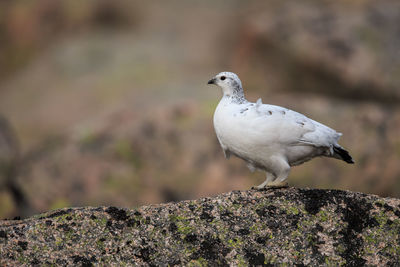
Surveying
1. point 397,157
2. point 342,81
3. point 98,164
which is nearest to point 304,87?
point 342,81

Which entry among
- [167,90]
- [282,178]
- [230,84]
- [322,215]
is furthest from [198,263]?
[167,90]

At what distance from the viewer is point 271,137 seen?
7.55 m

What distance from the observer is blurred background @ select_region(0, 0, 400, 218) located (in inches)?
584

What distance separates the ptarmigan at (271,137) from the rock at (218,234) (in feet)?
2.48

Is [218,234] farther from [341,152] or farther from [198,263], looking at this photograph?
[341,152]

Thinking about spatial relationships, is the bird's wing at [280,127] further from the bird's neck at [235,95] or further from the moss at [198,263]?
the moss at [198,263]

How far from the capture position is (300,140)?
7801mm

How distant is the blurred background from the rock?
7634 millimetres

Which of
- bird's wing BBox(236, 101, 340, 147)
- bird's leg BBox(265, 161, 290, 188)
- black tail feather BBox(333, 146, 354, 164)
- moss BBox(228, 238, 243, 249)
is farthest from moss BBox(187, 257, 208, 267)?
black tail feather BBox(333, 146, 354, 164)

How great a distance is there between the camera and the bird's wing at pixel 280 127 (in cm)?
755

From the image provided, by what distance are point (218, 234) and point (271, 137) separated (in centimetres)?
167

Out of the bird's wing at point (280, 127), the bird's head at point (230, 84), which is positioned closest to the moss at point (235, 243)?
the bird's wing at point (280, 127)

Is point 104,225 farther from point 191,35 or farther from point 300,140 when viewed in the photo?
point 191,35

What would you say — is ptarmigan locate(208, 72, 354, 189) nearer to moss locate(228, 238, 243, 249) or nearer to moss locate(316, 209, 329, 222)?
moss locate(316, 209, 329, 222)
